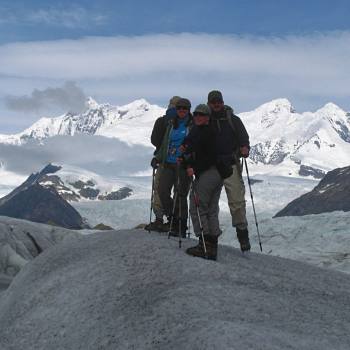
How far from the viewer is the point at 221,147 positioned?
10.2 metres

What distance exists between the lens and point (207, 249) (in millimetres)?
9805

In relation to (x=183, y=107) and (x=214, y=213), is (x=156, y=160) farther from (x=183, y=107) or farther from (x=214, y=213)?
(x=214, y=213)

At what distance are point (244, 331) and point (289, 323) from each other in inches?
37.5

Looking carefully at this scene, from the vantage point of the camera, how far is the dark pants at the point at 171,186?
38.5ft

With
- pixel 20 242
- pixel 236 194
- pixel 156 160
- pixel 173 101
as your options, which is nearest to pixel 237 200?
pixel 236 194

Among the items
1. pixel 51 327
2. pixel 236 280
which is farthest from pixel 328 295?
pixel 51 327

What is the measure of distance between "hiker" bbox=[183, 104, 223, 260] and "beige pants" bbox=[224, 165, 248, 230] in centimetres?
97

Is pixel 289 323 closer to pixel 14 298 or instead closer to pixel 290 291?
pixel 290 291

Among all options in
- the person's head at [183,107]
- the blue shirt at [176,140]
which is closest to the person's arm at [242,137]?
the person's head at [183,107]

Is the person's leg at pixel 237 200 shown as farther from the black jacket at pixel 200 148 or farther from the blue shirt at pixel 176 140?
the blue shirt at pixel 176 140

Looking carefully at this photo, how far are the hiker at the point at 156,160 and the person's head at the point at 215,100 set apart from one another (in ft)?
4.16

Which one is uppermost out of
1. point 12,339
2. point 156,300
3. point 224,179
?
point 224,179

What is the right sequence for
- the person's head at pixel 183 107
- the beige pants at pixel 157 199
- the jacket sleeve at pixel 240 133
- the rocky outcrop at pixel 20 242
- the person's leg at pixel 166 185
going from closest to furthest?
the jacket sleeve at pixel 240 133
the person's head at pixel 183 107
the person's leg at pixel 166 185
the beige pants at pixel 157 199
the rocky outcrop at pixel 20 242

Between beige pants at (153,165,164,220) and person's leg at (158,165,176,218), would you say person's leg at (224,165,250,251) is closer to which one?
person's leg at (158,165,176,218)
